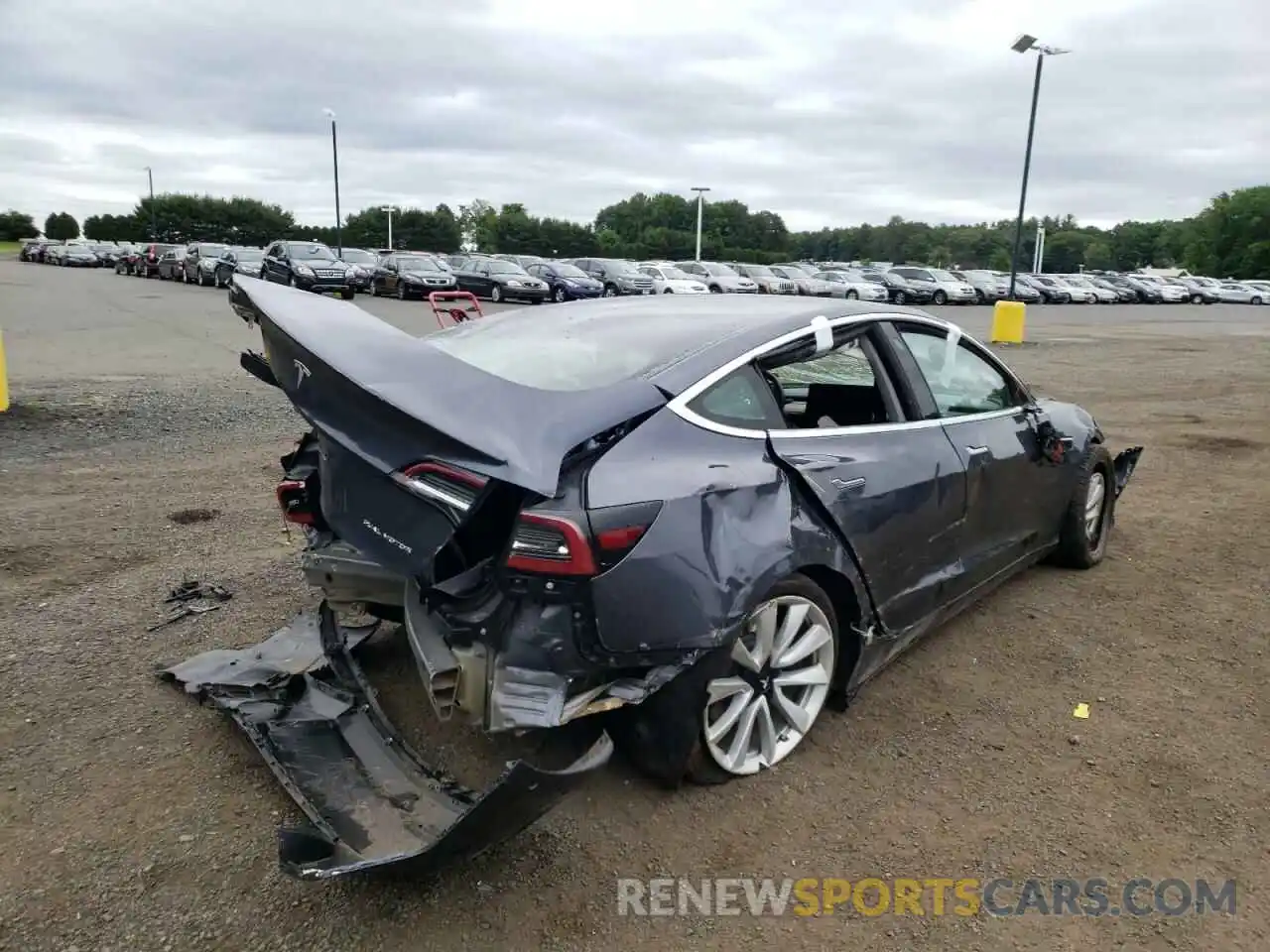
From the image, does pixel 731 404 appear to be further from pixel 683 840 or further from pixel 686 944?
pixel 686 944

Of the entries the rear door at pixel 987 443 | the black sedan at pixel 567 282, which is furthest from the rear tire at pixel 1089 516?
the black sedan at pixel 567 282

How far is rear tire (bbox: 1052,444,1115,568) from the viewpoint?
5.01 metres

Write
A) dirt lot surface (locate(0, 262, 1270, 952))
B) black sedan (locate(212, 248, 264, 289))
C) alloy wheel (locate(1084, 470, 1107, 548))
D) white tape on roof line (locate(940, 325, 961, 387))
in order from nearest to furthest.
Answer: dirt lot surface (locate(0, 262, 1270, 952))
white tape on roof line (locate(940, 325, 961, 387))
alloy wheel (locate(1084, 470, 1107, 548))
black sedan (locate(212, 248, 264, 289))

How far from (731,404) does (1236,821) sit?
6.62ft

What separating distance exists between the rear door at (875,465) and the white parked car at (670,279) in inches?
1073

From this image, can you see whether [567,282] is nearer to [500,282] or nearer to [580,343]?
[500,282]

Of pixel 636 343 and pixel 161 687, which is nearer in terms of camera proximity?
pixel 636 343

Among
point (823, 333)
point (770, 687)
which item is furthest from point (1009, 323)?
point (770, 687)

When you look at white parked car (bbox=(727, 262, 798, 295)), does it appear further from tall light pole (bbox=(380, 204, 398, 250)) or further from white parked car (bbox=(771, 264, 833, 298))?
tall light pole (bbox=(380, 204, 398, 250))

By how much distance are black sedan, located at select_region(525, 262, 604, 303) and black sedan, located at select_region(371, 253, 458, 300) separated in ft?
9.78

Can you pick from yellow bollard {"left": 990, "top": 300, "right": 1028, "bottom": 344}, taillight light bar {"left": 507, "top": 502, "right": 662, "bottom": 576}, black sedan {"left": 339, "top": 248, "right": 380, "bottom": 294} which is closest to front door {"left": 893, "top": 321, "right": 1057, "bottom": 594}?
taillight light bar {"left": 507, "top": 502, "right": 662, "bottom": 576}

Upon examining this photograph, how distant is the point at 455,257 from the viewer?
118 ft

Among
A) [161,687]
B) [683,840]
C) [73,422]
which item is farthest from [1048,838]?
[73,422]

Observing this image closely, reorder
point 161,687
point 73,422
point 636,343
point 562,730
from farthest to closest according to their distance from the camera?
point 73,422, point 161,687, point 636,343, point 562,730
